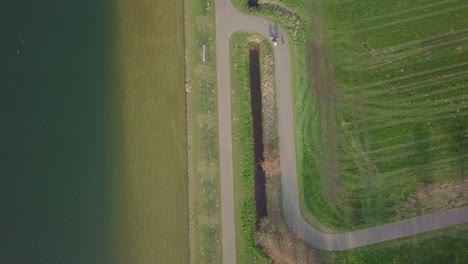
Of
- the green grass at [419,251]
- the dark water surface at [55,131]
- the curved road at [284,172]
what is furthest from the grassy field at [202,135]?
the green grass at [419,251]

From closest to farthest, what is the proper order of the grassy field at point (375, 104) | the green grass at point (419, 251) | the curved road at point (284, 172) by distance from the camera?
the green grass at point (419, 251), the curved road at point (284, 172), the grassy field at point (375, 104)

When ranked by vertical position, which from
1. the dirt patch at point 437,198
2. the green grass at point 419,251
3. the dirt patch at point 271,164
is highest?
the dirt patch at point 271,164

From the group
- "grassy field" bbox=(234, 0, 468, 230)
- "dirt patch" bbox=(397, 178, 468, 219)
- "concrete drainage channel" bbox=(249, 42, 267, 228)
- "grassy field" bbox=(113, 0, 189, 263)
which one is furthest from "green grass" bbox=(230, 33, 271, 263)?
"dirt patch" bbox=(397, 178, 468, 219)

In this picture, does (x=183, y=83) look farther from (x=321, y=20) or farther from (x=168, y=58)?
(x=321, y=20)

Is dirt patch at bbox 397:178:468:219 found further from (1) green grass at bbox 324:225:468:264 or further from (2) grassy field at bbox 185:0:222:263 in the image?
(2) grassy field at bbox 185:0:222:263

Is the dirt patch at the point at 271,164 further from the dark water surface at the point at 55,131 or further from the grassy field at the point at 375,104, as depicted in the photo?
the dark water surface at the point at 55,131

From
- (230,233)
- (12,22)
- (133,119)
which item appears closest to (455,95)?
(230,233)
